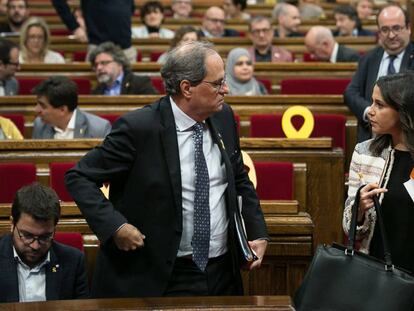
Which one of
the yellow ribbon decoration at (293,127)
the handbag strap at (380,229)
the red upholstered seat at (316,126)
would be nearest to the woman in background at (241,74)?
the red upholstered seat at (316,126)

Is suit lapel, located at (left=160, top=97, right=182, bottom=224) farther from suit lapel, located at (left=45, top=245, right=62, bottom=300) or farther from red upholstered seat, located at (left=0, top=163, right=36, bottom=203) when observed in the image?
red upholstered seat, located at (left=0, top=163, right=36, bottom=203)

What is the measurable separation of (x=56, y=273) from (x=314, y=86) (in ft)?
13.6

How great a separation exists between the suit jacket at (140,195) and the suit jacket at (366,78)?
9.26ft

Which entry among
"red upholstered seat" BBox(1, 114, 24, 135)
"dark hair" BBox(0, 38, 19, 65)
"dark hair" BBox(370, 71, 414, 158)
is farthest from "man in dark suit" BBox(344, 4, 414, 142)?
"dark hair" BBox(370, 71, 414, 158)

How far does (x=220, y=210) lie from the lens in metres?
3.32

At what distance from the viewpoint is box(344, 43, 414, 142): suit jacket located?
6010 mm

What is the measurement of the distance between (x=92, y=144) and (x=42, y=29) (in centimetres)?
331

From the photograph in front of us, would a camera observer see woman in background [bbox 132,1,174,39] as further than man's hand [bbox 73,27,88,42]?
Yes

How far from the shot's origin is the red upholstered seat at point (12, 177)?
4996 mm

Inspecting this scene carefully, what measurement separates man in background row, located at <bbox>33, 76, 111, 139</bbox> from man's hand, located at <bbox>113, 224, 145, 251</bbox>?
8.77 ft

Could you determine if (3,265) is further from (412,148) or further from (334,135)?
(334,135)

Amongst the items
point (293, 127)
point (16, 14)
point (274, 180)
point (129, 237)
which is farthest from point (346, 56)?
point (129, 237)

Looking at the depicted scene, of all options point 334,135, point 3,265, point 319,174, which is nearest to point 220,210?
point 3,265

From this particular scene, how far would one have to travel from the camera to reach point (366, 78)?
6113mm
